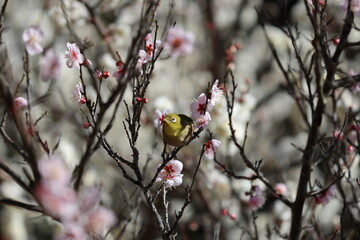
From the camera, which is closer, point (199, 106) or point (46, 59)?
point (199, 106)

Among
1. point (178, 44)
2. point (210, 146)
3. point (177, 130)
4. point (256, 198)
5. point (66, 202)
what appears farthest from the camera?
point (178, 44)

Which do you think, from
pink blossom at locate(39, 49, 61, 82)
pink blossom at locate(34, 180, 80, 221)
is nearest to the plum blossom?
pink blossom at locate(39, 49, 61, 82)

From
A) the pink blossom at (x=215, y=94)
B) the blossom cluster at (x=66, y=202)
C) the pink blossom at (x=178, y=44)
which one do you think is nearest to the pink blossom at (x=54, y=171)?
the blossom cluster at (x=66, y=202)

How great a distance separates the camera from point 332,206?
23.6 ft

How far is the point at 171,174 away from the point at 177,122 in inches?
12.1

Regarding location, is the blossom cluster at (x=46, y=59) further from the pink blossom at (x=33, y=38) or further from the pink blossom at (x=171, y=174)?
the pink blossom at (x=171, y=174)

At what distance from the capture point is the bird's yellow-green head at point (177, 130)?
2443 mm

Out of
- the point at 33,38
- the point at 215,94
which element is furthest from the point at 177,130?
the point at 33,38

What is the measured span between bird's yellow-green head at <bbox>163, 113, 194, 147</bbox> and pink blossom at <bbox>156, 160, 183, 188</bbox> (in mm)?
139

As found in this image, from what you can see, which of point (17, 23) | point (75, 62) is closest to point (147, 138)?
point (17, 23)

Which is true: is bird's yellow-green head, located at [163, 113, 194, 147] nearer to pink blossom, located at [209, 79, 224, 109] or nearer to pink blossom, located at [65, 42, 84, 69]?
pink blossom, located at [209, 79, 224, 109]

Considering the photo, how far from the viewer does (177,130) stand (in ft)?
8.02

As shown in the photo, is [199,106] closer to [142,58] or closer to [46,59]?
[142,58]

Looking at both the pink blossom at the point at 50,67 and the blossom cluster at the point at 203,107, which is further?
the pink blossom at the point at 50,67
